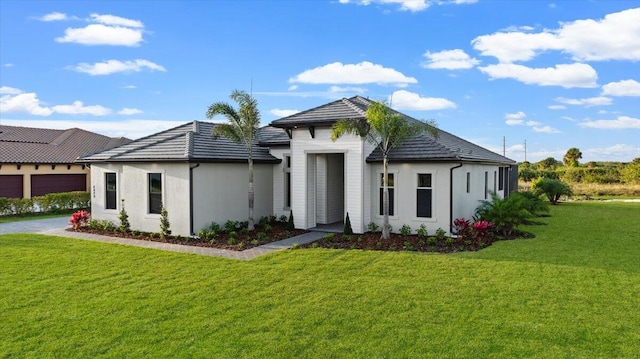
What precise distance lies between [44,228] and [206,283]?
1200 cm

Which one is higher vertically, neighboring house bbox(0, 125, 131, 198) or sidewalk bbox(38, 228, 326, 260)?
neighboring house bbox(0, 125, 131, 198)

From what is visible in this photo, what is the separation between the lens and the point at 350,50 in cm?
1864

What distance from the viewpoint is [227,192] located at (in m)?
15.7

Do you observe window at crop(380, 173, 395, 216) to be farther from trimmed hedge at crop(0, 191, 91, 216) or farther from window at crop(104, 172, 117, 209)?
trimmed hedge at crop(0, 191, 91, 216)

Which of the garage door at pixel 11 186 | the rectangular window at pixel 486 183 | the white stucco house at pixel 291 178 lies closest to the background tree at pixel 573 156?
the rectangular window at pixel 486 183

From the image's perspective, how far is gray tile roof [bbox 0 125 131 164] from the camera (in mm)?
27719

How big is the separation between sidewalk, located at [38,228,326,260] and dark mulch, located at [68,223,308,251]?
1.03ft

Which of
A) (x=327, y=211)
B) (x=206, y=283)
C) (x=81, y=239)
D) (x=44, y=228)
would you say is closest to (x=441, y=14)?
(x=327, y=211)

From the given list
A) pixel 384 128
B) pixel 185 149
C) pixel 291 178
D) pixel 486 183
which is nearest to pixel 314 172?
pixel 291 178

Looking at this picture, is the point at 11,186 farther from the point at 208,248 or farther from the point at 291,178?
the point at 208,248

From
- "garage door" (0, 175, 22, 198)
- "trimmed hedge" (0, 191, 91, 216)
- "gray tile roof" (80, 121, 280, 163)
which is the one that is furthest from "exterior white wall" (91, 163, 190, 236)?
"garage door" (0, 175, 22, 198)

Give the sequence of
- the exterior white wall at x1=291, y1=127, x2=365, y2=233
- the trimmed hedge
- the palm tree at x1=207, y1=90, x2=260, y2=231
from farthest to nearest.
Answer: the trimmed hedge
the exterior white wall at x1=291, y1=127, x2=365, y2=233
the palm tree at x1=207, y1=90, x2=260, y2=231

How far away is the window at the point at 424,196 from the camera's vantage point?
48.5 feet

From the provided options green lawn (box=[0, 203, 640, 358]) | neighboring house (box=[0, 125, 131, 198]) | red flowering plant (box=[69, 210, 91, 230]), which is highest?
neighboring house (box=[0, 125, 131, 198])
